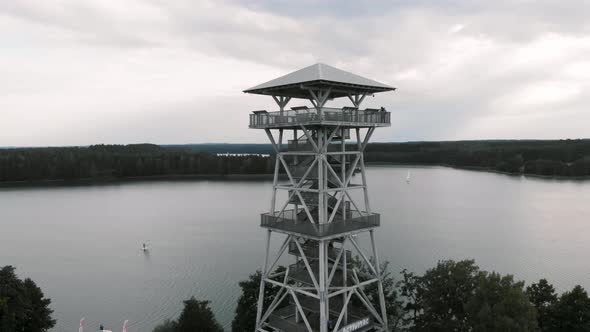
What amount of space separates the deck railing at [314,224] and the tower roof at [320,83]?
5.93 metres

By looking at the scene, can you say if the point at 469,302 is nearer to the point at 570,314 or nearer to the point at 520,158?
the point at 570,314

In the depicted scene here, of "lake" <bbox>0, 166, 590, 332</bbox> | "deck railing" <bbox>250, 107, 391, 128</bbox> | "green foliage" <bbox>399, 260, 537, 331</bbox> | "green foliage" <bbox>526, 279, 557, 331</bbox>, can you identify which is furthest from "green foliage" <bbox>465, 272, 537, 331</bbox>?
"lake" <bbox>0, 166, 590, 332</bbox>

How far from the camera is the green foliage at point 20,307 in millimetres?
20156

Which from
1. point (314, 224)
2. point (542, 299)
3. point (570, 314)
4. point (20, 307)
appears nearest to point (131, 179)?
point (20, 307)

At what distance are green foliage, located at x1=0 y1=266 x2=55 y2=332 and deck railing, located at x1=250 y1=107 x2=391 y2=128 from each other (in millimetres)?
15391

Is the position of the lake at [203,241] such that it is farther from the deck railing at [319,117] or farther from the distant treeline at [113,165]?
the distant treeline at [113,165]

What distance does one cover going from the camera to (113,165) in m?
118

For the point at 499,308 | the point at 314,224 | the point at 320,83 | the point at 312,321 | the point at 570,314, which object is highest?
the point at 320,83

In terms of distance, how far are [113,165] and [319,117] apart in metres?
115

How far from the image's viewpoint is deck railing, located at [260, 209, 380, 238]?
17.7 metres

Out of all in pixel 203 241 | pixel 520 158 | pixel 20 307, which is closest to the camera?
pixel 20 307

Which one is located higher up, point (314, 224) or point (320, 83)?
point (320, 83)

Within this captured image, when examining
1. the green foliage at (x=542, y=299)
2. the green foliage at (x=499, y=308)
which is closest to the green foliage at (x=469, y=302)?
the green foliage at (x=499, y=308)

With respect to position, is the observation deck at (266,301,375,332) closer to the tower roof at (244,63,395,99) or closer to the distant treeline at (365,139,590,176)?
the tower roof at (244,63,395,99)
